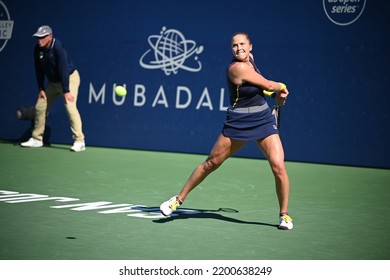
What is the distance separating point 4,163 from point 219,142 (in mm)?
5613

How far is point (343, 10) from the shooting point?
43.8 ft

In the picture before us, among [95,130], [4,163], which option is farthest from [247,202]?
[95,130]

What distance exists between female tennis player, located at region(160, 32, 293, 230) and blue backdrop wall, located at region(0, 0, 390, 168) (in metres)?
5.87

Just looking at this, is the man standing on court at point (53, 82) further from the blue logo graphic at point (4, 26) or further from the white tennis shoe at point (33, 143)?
the blue logo graphic at point (4, 26)

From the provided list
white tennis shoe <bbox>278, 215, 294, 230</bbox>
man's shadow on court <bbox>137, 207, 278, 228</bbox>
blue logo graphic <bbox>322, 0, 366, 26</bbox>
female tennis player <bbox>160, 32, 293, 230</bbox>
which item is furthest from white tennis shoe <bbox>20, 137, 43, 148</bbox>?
white tennis shoe <bbox>278, 215, 294, 230</bbox>

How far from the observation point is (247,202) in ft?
30.8

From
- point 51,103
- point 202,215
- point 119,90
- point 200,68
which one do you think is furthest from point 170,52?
point 202,215

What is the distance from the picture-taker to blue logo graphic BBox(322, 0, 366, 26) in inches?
521

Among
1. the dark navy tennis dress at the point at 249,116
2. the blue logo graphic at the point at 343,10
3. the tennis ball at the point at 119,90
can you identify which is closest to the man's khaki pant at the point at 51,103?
the tennis ball at the point at 119,90

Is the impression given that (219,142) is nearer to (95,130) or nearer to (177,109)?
(177,109)

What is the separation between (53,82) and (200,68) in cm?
265

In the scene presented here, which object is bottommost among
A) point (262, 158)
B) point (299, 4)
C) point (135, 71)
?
point (262, 158)

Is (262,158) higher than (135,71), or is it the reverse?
(135,71)

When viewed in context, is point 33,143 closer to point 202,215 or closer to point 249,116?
point 202,215
